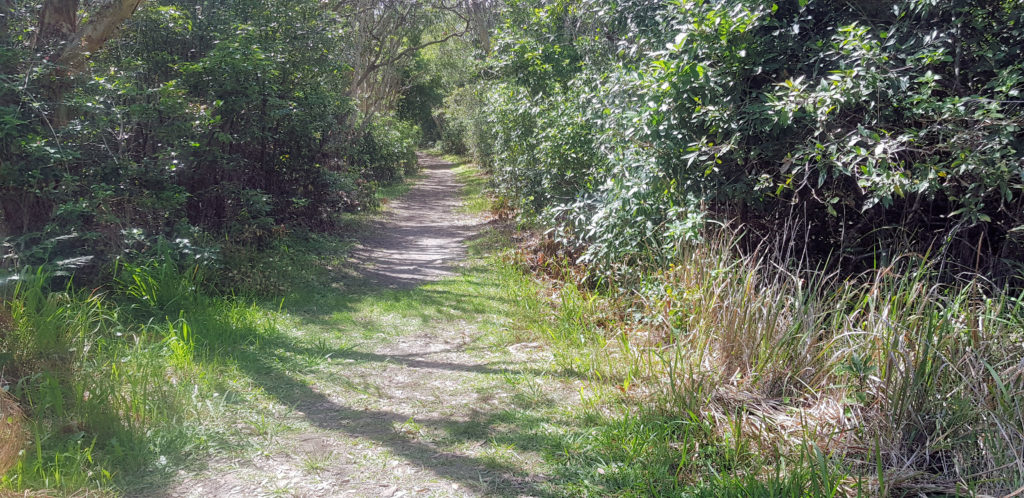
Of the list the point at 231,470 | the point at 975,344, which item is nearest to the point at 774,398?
the point at 975,344

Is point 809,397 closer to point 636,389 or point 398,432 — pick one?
point 636,389

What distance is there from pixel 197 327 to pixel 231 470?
8.16 feet

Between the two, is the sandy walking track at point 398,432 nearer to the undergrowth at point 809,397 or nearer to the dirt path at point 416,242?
the undergrowth at point 809,397

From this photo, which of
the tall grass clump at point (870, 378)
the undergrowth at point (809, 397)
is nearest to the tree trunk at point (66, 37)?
the undergrowth at point (809, 397)

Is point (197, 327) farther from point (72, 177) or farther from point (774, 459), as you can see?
point (774, 459)

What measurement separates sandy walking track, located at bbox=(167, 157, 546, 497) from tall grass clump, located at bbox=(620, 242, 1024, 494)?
3.86ft

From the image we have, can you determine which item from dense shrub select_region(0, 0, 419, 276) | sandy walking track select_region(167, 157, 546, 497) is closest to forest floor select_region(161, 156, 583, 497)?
sandy walking track select_region(167, 157, 546, 497)

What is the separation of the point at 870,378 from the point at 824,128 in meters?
1.94

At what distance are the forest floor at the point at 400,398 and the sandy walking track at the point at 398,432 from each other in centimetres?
1

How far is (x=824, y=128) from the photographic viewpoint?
14.6 feet

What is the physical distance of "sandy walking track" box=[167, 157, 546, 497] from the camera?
140 inches

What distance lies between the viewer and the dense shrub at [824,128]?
160 inches

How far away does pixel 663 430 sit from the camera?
3719mm

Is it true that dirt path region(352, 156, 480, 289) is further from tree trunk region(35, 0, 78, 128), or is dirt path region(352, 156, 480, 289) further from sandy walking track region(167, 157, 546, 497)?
tree trunk region(35, 0, 78, 128)
